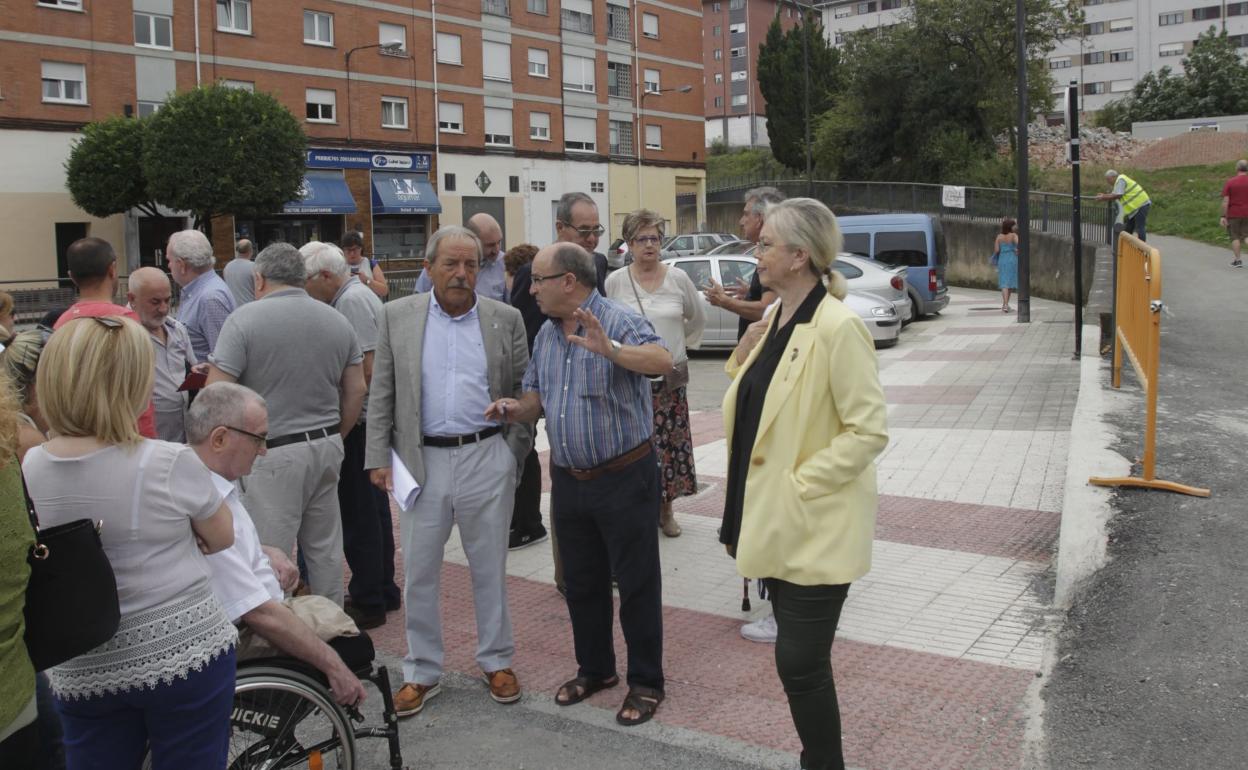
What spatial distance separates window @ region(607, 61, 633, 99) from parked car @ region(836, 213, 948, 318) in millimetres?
32833

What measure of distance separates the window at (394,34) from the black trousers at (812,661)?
139 ft

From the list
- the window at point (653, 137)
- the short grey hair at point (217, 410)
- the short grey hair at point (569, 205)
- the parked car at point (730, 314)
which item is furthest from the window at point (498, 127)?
the short grey hair at point (217, 410)

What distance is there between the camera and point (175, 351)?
5406 millimetres

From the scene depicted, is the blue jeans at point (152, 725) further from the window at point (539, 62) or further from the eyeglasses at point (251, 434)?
the window at point (539, 62)

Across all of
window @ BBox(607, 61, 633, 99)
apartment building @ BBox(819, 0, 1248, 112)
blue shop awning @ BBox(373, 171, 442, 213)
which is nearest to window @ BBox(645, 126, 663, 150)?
window @ BBox(607, 61, 633, 99)

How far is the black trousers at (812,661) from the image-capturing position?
323cm

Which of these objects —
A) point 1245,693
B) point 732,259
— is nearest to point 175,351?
point 1245,693

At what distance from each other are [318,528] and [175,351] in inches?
50.4

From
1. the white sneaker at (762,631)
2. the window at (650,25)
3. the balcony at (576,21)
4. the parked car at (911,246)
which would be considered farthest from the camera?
the window at (650,25)

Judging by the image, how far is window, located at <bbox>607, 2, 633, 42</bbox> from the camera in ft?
174

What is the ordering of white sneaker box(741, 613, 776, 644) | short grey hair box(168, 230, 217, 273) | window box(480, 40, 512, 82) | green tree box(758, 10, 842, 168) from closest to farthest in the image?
white sneaker box(741, 613, 776, 644) < short grey hair box(168, 230, 217, 273) < window box(480, 40, 512, 82) < green tree box(758, 10, 842, 168)

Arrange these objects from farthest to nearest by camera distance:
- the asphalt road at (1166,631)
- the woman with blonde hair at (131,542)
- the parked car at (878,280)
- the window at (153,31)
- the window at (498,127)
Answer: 1. the window at (498,127)
2. the window at (153,31)
3. the parked car at (878,280)
4. the asphalt road at (1166,631)
5. the woman with blonde hair at (131,542)

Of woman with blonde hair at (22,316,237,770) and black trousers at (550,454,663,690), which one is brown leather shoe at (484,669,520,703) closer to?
black trousers at (550,454,663,690)

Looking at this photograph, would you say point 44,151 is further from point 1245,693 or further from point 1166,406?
point 1245,693
